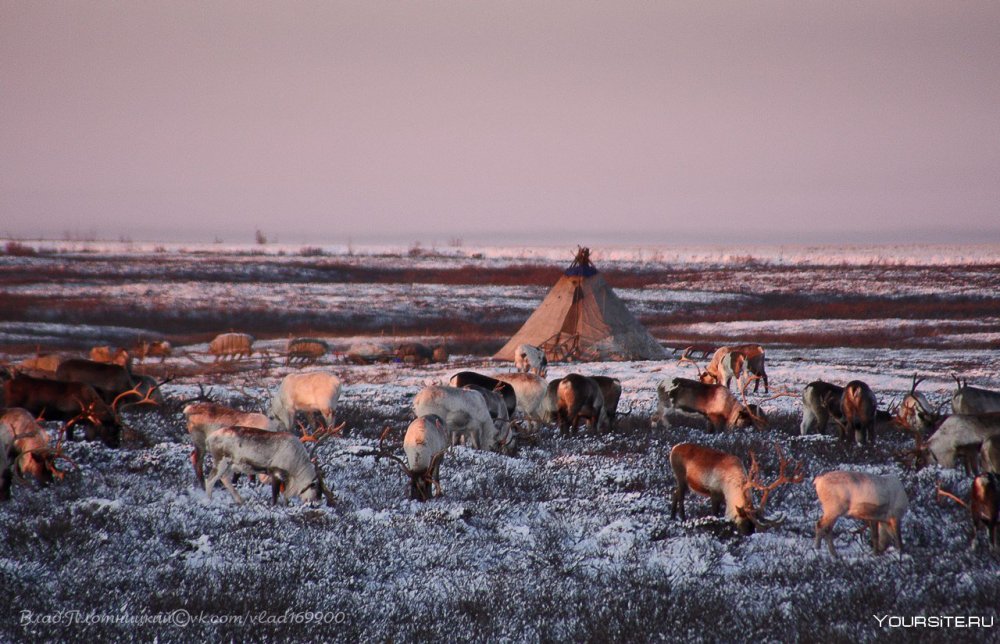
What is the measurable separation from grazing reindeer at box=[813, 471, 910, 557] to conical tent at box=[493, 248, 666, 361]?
800 inches

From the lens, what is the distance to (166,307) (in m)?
47.7

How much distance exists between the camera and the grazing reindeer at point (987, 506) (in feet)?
31.4

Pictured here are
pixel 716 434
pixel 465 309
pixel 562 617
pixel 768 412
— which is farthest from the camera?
pixel 465 309

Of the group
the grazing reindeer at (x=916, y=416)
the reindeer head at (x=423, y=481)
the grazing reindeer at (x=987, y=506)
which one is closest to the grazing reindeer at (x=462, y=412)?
the reindeer head at (x=423, y=481)

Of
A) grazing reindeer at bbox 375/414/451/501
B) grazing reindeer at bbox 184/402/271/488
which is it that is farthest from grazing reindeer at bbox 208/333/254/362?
grazing reindeer at bbox 375/414/451/501

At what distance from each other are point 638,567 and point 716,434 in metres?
7.19

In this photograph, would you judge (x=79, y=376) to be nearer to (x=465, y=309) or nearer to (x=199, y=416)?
(x=199, y=416)

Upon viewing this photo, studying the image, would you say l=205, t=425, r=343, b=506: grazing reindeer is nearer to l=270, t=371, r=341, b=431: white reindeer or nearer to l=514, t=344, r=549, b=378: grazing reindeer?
l=270, t=371, r=341, b=431: white reindeer

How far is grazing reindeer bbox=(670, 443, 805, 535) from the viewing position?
1051 cm

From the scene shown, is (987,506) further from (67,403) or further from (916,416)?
(67,403)

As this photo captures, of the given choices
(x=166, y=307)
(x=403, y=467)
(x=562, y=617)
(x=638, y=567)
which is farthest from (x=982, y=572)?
(x=166, y=307)

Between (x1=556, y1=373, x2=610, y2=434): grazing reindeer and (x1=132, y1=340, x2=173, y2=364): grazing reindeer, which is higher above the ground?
(x1=556, y1=373, x2=610, y2=434): grazing reindeer

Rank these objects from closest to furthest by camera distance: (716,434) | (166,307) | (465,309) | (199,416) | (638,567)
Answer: (638,567)
(199,416)
(716,434)
(166,307)
(465,309)

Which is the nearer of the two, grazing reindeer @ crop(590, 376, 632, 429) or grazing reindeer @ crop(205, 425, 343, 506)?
grazing reindeer @ crop(205, 425, 343, 506)
